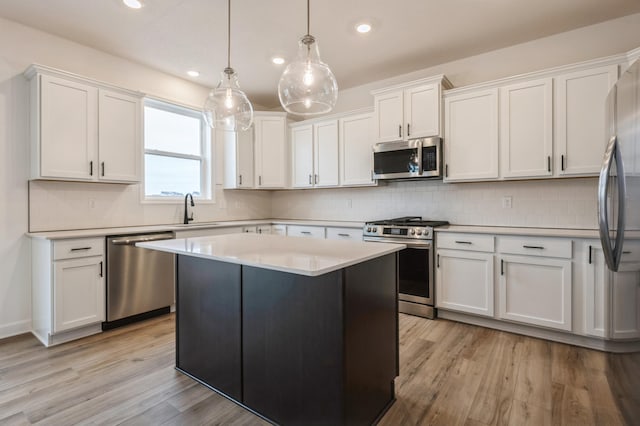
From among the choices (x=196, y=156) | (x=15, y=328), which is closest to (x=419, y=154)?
(x=196, y=156)

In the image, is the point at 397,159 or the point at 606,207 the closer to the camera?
the point at 606,207

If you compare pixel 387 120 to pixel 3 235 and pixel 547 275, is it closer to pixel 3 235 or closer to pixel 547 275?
pixel 547 275

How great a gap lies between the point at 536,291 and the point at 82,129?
168 inches

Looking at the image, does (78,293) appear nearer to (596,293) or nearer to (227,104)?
(227,104)

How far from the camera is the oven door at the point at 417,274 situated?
3289mm

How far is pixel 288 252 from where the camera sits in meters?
1.88

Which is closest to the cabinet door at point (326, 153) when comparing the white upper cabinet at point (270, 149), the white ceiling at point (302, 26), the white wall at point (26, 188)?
the white upper cabinet at point (270, 149)

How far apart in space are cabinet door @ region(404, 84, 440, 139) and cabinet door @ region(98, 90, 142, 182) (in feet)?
9.41

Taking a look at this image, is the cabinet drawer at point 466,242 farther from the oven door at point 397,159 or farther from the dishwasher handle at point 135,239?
the dishwasher handle at point 135,239

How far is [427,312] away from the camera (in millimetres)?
3326

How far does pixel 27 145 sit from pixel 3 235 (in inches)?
32.4

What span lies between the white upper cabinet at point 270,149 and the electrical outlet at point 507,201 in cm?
280

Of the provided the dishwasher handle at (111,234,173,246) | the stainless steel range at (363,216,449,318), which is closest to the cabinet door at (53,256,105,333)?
the dishwasher handle at (111,234,173,246)

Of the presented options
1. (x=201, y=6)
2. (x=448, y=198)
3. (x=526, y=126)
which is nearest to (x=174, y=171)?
(x=201, y=6)
